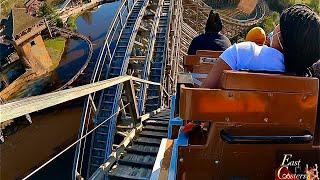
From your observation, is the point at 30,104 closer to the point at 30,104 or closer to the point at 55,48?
the point at 30,104

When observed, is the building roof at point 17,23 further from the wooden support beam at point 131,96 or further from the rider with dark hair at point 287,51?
the rider with dark hair at point 287,51

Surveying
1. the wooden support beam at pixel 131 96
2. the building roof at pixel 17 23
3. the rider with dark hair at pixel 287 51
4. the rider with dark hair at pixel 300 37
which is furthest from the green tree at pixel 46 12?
the rider with dark hair at pixel 300 37

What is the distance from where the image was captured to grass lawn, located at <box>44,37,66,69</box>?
22938 millimetres

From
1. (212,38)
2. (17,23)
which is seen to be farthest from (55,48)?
(212,38)

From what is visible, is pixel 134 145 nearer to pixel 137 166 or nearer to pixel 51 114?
pixel 137 166

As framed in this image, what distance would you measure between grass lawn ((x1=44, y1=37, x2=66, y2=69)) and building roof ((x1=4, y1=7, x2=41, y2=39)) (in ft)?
7.42

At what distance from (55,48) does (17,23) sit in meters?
3.51

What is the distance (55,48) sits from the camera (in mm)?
24078

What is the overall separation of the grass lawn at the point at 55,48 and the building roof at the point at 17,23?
7.42 ft

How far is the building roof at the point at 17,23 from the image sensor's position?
66.8 ft

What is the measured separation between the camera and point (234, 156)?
2.23 m

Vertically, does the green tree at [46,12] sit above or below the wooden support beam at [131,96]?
above

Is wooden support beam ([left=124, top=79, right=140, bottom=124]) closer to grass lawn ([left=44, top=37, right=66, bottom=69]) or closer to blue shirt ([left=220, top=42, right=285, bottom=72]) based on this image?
blue shirt ([left=220, top=42, right=285, bottom=72])

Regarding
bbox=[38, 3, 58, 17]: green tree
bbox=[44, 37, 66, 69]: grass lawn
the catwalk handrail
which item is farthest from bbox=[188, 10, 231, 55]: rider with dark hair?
bbox=[38, 3, 58, 17]: green tree
